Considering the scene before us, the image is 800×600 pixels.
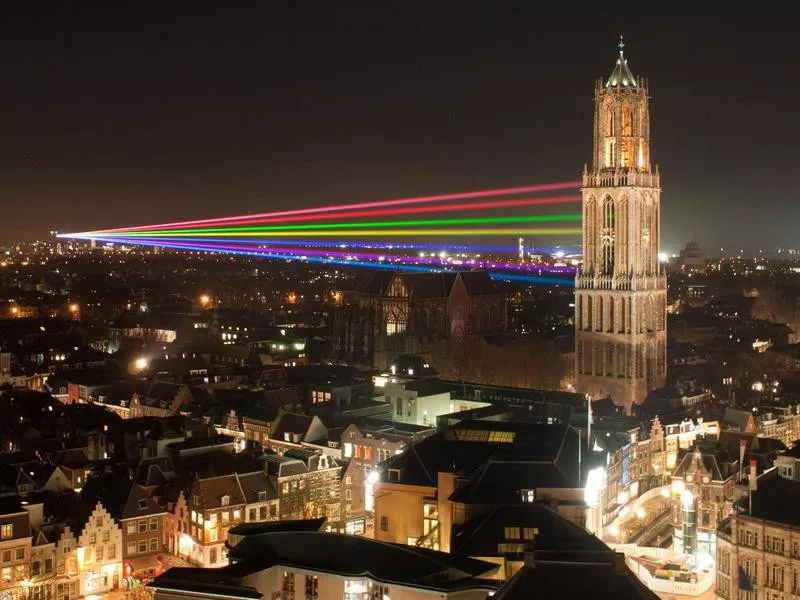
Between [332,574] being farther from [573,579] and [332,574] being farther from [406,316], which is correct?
[406,316]

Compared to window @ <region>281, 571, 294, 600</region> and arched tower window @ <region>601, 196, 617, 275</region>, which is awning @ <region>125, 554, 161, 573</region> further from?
arched tower window @ <region>601, 196, 617, 275</region>

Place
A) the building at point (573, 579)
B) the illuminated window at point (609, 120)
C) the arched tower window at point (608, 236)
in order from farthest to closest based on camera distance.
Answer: the arched tower window at point (608, 236)
the illuminated window at point (609, 120)
the building at point (573, 579)

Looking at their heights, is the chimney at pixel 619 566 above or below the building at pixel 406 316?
below

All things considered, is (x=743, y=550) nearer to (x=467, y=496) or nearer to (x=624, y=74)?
(x=467, y=496)

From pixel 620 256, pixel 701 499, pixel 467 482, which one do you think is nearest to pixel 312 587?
pixel 467 482

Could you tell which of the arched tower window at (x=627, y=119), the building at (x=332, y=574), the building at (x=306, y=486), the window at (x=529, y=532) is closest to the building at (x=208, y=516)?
the building at (x=306, y=486)

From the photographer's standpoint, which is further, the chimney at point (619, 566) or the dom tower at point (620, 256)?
the dom tower at point (620, 256)

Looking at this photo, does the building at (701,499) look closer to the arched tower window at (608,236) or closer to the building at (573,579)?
the building at (573,579)

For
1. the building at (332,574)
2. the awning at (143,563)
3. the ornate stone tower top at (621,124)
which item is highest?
the ornate stone tower top at (621,124)
